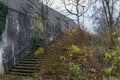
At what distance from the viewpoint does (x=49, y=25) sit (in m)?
22.9

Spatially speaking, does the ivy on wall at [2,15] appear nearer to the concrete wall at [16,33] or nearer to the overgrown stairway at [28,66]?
the concrete wall at [16,33]

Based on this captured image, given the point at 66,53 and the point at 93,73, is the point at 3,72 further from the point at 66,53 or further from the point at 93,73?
the point at 93,73

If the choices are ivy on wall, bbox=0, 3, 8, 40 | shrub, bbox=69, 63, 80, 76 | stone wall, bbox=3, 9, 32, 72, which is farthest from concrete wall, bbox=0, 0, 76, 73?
shrub, bbox=69, 63, 80, 76

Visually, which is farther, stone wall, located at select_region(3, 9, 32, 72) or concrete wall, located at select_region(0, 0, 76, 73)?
stone wall, located at select_region(3, 9, 32, 72)

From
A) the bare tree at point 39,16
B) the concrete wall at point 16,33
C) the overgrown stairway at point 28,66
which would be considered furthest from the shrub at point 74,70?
the bare tree at point 39,16

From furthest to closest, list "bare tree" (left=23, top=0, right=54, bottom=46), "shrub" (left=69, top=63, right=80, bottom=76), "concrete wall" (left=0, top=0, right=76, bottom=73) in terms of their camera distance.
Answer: "bare tree" (left=23, top=0, right=54, bottom=46) → "concrete wall" (left=0, top=0, right=76, bottom=73) → "shrub" (left=69, top=63, right=80, bottom=76)

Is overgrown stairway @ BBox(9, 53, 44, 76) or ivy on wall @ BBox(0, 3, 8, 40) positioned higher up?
ivy on wall @ BBox(0, 3, 8, 40)

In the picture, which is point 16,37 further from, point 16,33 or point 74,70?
point 74,70

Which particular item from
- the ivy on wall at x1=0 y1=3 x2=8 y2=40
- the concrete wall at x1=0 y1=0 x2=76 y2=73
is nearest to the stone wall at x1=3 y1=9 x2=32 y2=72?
the concrete wall at x1=0 y1=0 x2=76 y2=73

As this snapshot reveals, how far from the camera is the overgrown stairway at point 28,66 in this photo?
14.5 m

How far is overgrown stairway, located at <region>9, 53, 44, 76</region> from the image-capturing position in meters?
14.5

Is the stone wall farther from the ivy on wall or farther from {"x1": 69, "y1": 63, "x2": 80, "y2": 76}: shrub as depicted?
{"x1": 69, "y1": 63, "x2": 80, "y2": 76}: shrub

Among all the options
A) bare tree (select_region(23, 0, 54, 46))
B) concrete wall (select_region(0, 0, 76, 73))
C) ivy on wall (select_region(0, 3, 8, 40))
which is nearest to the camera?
ivy on wall (select_region(0, 3, 8, 40))

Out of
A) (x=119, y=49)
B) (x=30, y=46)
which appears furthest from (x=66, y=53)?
(x=30, y=46)
